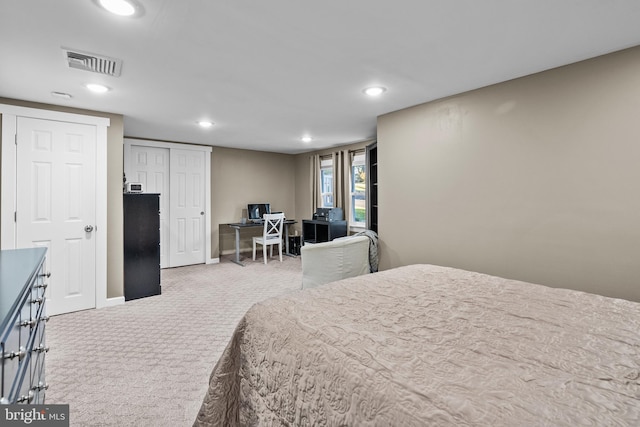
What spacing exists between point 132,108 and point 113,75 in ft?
3.25

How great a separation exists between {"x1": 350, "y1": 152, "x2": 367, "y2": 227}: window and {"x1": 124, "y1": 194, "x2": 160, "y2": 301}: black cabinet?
132 inches

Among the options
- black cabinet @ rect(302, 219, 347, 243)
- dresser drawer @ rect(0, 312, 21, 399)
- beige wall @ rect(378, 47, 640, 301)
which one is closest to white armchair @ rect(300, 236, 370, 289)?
beige wall @ rect(378, 47, 640, 301)

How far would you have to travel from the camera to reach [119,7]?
1.61m

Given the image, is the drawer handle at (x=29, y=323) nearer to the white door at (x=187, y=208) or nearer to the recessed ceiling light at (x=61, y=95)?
the recessed ceiling light at (x=61, y=95)

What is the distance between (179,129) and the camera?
14.6 feet

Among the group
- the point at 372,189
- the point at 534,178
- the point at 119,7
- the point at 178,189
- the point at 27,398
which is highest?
the point at 119,7

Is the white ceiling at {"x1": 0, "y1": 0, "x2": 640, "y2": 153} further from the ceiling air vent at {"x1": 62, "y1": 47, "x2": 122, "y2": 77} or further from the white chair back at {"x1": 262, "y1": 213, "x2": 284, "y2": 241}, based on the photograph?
the white chair back at {"x1": 262, "y1": 213, "x2": 284, "y2": 241}

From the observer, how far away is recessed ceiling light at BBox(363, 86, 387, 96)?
2824mm

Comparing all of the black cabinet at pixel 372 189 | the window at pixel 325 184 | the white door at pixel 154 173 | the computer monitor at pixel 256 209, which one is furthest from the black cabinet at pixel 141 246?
the window at pixel 325 184

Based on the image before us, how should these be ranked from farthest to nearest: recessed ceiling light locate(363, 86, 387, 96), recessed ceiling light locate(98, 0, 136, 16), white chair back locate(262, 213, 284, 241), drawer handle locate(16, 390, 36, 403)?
white chair back locate(262, 213, 284, 241), recessed ceiling light locate(363, 86, 387, 96), recessed ceiling light locate(98, 0, 136, 16), drawer handle locate(16, 390, 36, 403)

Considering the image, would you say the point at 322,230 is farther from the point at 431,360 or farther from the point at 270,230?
the point at 431,360

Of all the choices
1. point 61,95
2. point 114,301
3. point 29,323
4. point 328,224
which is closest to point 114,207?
point 114,301

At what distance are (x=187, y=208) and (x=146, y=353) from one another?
11.7 feet

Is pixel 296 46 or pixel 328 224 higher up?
pixel 296 46
